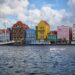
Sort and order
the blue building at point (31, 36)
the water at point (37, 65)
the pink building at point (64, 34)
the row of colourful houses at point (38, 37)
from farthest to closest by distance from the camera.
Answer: the pink building at point (64, 34)
the blue building at point (31, 36)
the row of colourful houses at point (38, 37)
the water at point (37, 65)

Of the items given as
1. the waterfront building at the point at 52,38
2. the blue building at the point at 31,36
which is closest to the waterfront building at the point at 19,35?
the blue building at the point at 31,36

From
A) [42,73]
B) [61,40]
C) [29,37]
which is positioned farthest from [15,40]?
[42,73]

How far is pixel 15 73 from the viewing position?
27.5 meters

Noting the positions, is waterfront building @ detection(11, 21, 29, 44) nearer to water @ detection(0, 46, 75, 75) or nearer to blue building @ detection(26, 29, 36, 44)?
blue building @ detection(26, 29, 36, 44)

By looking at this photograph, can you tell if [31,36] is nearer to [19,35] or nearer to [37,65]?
[19,35]

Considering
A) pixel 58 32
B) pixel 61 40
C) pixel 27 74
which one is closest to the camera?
pixel 27 74

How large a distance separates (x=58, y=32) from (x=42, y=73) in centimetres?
17158

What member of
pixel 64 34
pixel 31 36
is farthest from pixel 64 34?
pixel 31 36

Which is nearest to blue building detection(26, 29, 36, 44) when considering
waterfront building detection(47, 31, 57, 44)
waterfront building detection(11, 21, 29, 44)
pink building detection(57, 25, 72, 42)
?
waterfront building detection(11, 21, 29, 44)

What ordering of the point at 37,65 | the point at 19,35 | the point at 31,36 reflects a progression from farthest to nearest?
the point at 31,36, the point at 19,35, the point at 37,65

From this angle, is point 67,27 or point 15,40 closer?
point 15,40

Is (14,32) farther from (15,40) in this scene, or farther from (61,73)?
(61,73)

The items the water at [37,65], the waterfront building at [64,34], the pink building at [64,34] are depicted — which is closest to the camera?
the water at [37,65]

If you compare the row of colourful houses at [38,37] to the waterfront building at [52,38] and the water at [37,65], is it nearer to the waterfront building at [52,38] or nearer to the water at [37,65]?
the waterfront building at [52,38]
